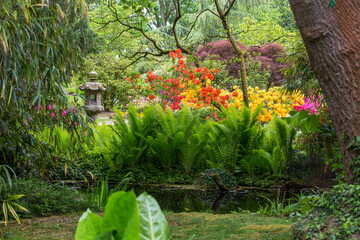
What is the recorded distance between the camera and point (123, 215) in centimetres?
43

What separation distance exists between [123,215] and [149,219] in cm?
5

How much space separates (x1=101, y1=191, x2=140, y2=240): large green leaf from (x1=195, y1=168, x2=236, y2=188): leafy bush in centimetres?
595

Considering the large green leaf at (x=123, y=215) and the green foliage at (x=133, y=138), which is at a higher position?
the large green leaf at (x=123, y=215)

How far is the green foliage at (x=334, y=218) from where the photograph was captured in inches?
80.5

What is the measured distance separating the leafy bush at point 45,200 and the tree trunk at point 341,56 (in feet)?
9.72

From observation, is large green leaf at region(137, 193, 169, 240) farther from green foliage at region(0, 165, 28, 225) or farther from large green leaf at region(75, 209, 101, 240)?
green foliage at region(0, 165, 28, 225)

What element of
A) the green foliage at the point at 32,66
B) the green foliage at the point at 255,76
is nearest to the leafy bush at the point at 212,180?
the green foliage at the point at 32,66

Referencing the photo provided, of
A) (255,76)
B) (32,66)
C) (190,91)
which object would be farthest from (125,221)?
(255,76)

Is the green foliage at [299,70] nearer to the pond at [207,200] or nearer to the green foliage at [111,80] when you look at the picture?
the pond at [207,200]

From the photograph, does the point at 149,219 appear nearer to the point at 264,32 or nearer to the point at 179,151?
the point at 179,151

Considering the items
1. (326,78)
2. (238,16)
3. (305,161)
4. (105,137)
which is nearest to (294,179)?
(305,161)

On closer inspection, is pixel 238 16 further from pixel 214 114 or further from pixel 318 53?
pixel 318 53

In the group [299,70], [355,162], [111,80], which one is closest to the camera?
[355,162]

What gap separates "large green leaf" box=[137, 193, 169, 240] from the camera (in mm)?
470
